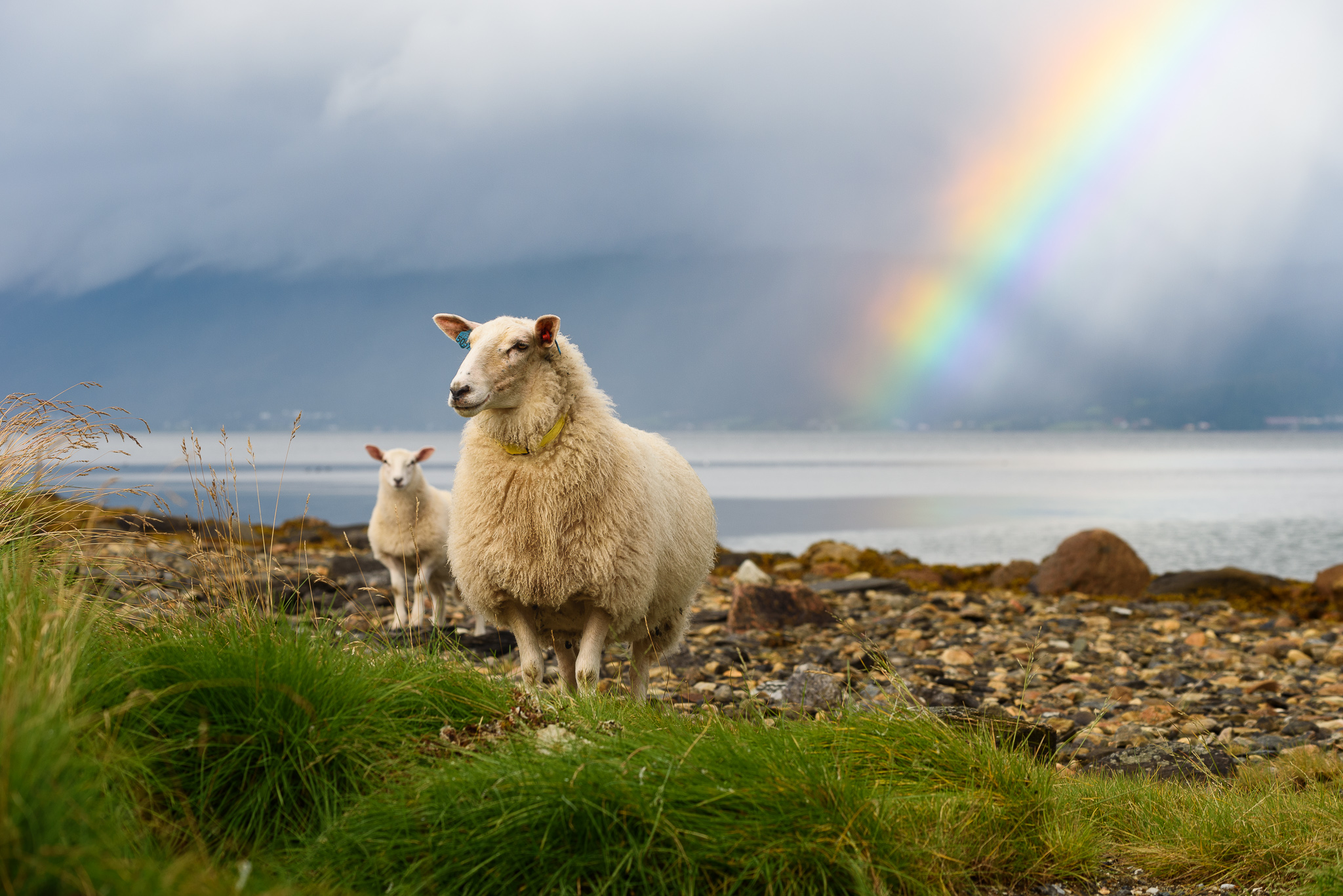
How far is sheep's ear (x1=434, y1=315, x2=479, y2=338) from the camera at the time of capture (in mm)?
6953

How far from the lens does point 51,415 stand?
22.3 feet

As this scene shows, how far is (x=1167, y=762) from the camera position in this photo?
6.91 meters

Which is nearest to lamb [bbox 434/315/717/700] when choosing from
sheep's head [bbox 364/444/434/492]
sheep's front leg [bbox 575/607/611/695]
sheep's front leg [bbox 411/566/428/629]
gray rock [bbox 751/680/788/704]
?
sheep's front leg [bbox 575/607/611/695]

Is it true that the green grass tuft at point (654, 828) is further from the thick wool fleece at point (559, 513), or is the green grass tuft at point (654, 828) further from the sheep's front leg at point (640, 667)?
the sheep's front leg at point (640, 667)

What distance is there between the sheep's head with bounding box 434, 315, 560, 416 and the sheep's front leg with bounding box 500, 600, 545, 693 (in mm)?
1429

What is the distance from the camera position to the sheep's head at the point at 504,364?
19.3ft

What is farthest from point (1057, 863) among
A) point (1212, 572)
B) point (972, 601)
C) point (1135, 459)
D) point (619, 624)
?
point (1135, 459)

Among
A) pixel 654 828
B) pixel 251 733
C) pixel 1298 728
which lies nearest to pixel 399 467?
pixel 251 733

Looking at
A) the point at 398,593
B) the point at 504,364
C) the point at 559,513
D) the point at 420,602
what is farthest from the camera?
the point at 398,593

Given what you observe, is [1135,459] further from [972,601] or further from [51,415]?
[51,415]

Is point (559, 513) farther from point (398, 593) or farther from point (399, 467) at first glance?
point (399, 467)

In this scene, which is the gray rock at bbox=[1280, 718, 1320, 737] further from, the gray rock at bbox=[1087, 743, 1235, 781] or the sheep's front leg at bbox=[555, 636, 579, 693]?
the sheep's front leg at bbox=[555, 636, 579, 693]

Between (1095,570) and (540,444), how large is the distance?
14619 mm

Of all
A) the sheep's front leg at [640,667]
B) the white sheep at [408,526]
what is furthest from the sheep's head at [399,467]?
the sheep's front leg at [640,667]
